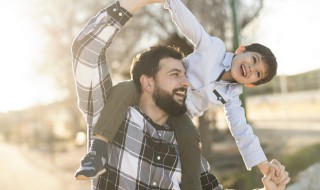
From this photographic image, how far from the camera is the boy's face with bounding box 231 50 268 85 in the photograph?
297cm

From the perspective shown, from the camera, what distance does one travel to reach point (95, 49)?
237 centimetres

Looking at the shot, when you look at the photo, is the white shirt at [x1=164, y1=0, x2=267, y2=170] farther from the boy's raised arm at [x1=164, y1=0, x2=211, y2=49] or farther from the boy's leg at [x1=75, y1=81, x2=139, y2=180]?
the boy's leg at [x1=75, y1=81, x2=139, y2=180]

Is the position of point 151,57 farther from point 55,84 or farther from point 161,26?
point 55,84

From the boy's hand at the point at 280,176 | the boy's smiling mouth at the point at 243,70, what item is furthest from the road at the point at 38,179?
the boy's hand at the point at 280,176

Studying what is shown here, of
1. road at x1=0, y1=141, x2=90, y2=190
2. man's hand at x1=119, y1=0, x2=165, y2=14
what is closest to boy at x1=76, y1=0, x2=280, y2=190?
man's hand at x1=119, y1=0, x2=165, y2=14

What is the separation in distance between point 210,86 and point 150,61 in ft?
1.56

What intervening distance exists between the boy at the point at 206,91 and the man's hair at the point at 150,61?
71mm

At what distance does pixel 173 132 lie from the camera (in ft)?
8.38

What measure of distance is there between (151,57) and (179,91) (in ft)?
0.72

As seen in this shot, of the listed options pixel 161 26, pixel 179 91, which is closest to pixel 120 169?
pixel 179 91

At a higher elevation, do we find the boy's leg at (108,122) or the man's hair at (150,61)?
the man's hair at (150,61)

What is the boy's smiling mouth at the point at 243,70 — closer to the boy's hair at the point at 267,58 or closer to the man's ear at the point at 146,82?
the boy's hair at the point at 267,58

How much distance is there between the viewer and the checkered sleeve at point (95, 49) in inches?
93.0

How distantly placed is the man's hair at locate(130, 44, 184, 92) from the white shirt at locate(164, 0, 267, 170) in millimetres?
216
